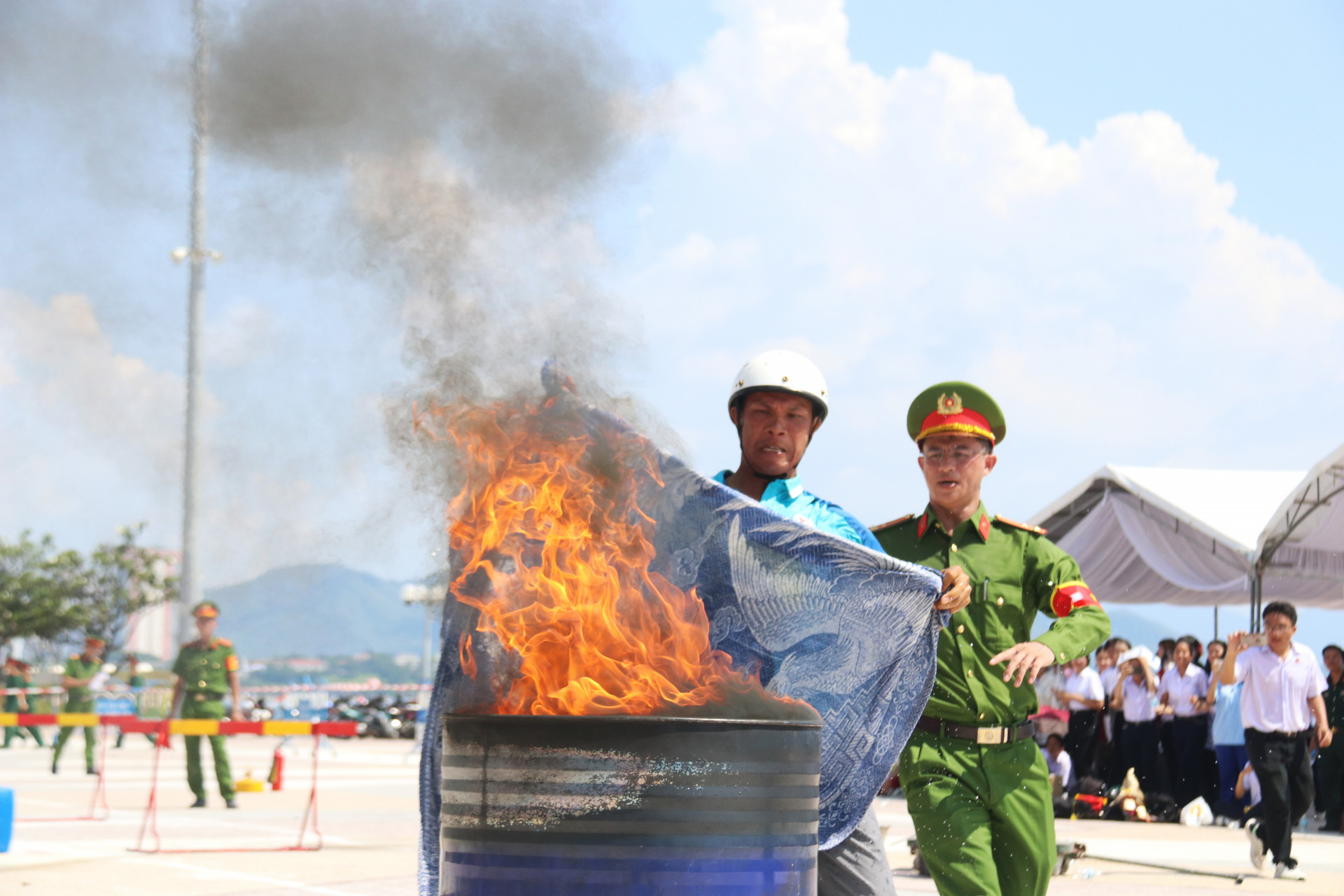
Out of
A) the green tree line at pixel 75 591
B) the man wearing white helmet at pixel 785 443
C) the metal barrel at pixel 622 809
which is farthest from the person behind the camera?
the green tree line at pixel 75 591

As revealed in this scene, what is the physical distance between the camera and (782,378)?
13.6ft

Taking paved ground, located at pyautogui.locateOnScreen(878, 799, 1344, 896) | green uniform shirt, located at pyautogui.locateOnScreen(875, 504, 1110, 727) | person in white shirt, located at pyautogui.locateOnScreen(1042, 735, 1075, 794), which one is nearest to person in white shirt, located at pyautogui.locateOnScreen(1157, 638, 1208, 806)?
paved ground, located at pyautogui.locateOnScreen(878, 799, 1344, 896)

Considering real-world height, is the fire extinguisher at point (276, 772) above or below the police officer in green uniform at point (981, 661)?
below

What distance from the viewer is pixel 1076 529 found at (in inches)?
742

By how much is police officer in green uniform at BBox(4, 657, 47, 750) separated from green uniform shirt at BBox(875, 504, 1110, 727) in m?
24.3

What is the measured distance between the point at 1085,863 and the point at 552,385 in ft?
25.5

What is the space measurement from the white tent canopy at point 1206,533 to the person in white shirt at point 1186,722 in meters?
0.95

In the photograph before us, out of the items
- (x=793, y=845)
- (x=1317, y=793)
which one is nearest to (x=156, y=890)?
(x=793, y=845)

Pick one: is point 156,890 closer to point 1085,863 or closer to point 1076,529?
point 1085,863

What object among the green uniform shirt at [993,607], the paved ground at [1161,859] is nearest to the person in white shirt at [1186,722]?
the paved ground at [1161,859]

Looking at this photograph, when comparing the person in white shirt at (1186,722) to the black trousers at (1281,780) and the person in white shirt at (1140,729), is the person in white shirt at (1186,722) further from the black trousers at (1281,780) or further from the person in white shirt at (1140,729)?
the black trousers at (1281,780)

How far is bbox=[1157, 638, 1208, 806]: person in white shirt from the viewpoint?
1530cm

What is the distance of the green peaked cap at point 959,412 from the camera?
4.62 metres

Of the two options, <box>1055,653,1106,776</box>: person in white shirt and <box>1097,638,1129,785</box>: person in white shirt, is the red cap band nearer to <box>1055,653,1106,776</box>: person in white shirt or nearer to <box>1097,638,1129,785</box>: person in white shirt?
<box>1055,653,1106,776</box>: person in white shirt
